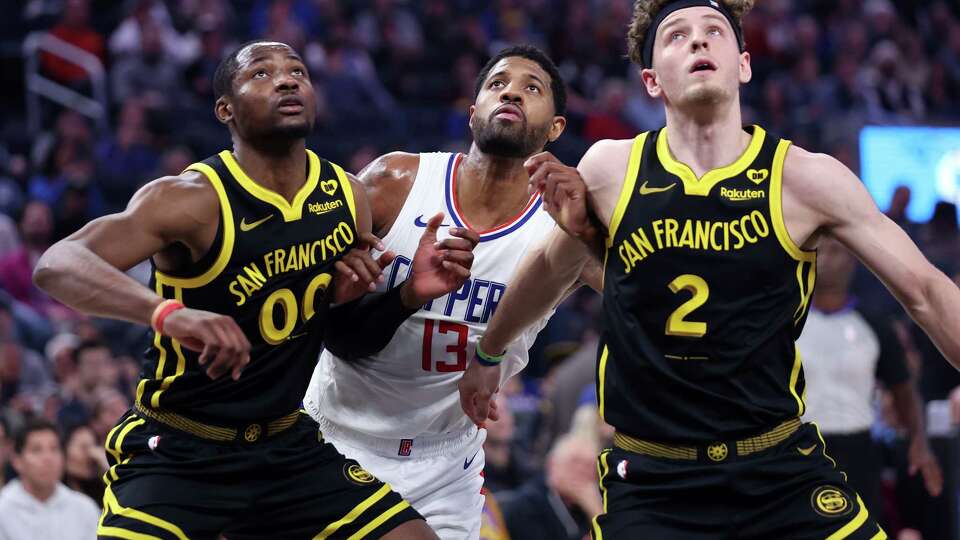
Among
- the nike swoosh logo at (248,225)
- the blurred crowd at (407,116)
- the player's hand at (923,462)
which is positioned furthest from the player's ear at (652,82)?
the player's hand at (923,462)

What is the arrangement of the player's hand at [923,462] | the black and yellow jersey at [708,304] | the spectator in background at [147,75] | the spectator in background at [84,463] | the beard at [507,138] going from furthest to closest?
the spectator in background at [147,75] < the spectator in background at [84,463] < the player's hand at [923,462] < the beard at [507,138] < the black and yellow jersey at [708,304]

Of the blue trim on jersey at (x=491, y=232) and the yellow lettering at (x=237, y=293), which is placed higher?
the blue trim on jersey at (x=491, y=232)

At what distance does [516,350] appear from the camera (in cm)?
557

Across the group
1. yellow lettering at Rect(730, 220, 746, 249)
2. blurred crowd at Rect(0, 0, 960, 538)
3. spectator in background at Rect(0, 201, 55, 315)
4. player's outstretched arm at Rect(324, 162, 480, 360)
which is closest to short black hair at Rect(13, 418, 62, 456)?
blurred crowd at Rect(0, 0, 960, 538)

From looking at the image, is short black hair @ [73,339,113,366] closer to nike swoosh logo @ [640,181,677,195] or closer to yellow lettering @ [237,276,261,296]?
yellow lettering @ [237,276,261,296]

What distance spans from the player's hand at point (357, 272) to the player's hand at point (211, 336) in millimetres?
858

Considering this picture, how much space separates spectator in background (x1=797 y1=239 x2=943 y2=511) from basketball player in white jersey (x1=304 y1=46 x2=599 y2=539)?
2904 millimetres

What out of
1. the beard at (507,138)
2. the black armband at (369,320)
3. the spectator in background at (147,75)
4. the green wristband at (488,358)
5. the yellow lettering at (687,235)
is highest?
the spectator in background at (147,75)

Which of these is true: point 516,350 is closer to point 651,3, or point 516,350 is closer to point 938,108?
point 651,3

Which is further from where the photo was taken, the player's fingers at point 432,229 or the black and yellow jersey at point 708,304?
the player's fingers at point 432,229

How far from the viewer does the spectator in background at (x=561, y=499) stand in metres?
7.97

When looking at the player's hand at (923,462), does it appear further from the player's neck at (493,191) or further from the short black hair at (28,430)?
the short black hair at (28,430)

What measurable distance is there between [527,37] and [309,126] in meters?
12.4

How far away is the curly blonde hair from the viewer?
4.53m
